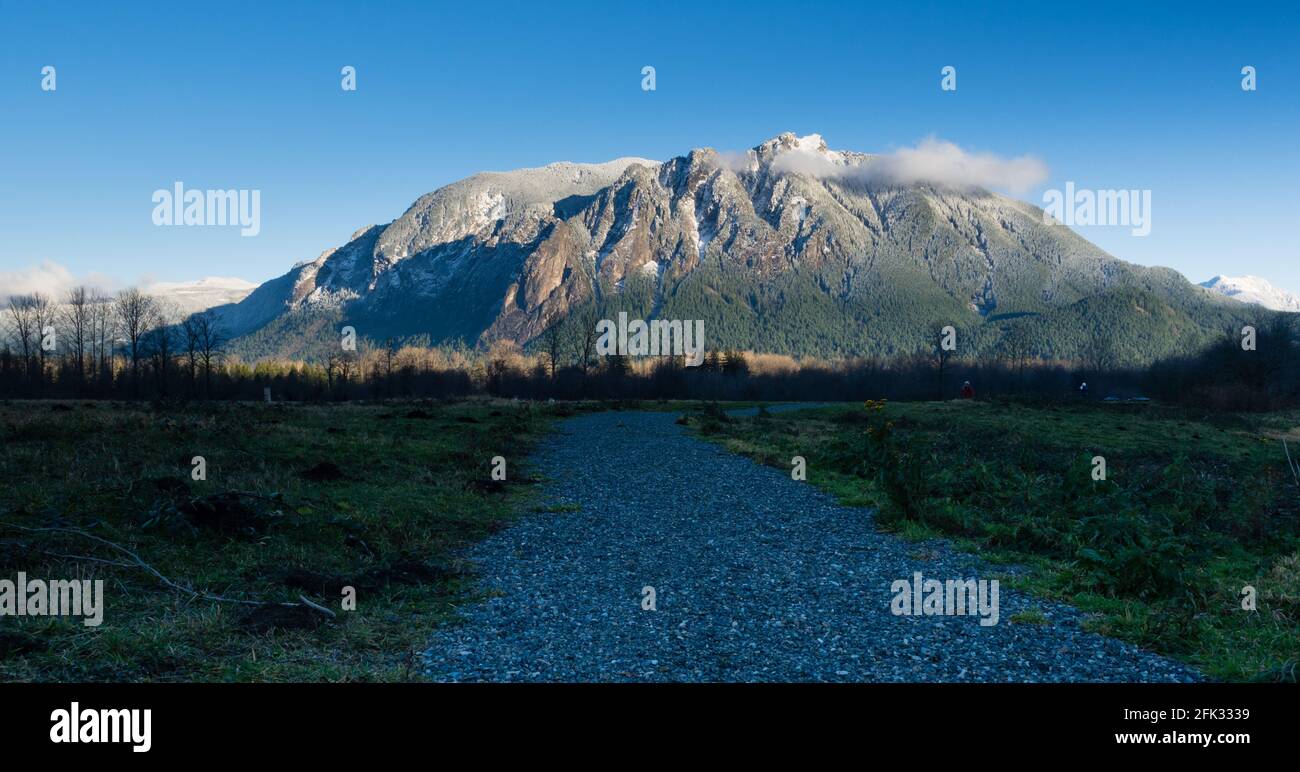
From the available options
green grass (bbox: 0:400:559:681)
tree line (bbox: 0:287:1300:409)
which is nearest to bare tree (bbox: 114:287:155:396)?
tree line (bbox: 0:287:1300:409)

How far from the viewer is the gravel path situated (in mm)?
8891

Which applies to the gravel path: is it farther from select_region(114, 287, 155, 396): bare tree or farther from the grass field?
select_region(114, 287, 155, 396): bare tree

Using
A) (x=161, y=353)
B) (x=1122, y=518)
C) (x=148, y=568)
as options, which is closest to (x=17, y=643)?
(x=148, y=568)

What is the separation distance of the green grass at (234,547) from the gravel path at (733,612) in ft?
3.83

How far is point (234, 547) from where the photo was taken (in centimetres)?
1394

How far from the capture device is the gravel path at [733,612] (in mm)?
8891

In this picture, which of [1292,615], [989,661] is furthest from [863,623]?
[1292,615]

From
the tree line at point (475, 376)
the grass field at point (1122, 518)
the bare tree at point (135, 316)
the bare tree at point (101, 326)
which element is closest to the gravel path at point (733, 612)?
the grass field at point (1122, 518)

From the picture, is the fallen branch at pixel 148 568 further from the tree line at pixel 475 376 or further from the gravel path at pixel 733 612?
the tree line at pixel 475 376

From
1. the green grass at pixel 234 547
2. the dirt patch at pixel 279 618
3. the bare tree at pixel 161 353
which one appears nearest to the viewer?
the green grass at pixel 234 547

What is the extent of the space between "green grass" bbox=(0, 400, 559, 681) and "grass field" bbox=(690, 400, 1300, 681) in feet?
36.3

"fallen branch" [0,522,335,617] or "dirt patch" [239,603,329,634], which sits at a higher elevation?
"fallen branch" [0,522,335,617]

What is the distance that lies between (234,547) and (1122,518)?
780 inches
